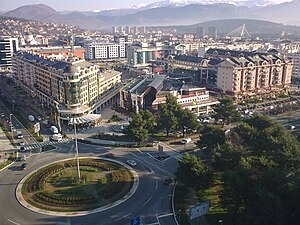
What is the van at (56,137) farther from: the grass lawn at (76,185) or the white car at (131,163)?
the white car at (131,163)

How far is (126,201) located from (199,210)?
4695 mm

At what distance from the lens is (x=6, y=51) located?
69125 millimetres

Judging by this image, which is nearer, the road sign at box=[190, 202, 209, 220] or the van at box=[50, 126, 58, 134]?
the road sign at box=[190, 202, 209, 220]

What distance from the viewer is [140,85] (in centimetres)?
4062

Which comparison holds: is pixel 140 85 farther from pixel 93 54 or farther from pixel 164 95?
pixel 93 54

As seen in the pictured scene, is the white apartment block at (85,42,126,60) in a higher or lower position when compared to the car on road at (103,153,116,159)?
higher

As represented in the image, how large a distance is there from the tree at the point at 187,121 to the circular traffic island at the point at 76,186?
7.78 metres

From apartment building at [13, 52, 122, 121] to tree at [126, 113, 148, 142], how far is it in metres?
8.80

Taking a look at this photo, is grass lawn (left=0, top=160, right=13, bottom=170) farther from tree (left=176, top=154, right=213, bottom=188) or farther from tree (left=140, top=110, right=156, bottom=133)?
tree (left=176, top=154, right=213, bottom=188)

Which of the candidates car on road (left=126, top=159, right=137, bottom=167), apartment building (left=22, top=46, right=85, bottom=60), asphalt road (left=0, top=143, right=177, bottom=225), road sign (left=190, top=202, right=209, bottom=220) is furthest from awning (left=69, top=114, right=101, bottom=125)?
apartment building (left=22, top=46, right=85, bottom=60)

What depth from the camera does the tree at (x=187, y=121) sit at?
97.3 feet

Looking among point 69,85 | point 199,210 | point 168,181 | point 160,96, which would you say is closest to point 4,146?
point 69,85

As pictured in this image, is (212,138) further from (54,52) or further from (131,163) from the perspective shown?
(54,52)

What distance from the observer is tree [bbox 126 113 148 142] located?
27781mm
